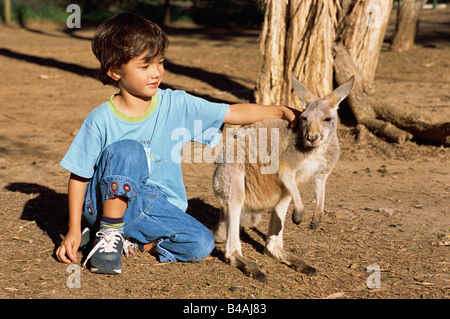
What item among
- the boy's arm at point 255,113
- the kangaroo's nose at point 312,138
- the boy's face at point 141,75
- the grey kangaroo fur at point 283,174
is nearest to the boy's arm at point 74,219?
the boy's face at point 141,75

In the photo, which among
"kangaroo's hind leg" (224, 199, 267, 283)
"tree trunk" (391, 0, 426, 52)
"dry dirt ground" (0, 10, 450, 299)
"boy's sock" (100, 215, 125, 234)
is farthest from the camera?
"tree trunk" (391, 0, 426, 52)

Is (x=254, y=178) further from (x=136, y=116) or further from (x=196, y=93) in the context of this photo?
(x=196, y=93)

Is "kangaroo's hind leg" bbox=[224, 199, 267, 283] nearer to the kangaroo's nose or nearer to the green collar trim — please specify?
the kangaroo's nose

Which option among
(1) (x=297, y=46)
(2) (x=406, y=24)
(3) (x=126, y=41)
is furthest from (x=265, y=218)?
(2) (x=406, y=24)

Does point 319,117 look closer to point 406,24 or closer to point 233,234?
point 233,234

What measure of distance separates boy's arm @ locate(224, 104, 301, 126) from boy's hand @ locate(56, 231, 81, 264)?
3.01ft

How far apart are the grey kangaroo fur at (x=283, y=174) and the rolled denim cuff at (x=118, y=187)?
1.55 feet

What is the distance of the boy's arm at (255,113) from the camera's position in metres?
2.77

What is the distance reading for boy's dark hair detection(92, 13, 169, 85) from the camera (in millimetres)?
2549

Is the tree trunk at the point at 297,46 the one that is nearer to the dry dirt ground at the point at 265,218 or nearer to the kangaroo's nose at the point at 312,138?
the dry dirt ground at the point at 265,218

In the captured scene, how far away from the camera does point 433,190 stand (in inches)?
154

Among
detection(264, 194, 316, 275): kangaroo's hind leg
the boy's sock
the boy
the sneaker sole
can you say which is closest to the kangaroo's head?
the boy

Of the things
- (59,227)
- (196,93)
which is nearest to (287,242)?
(59,227)
